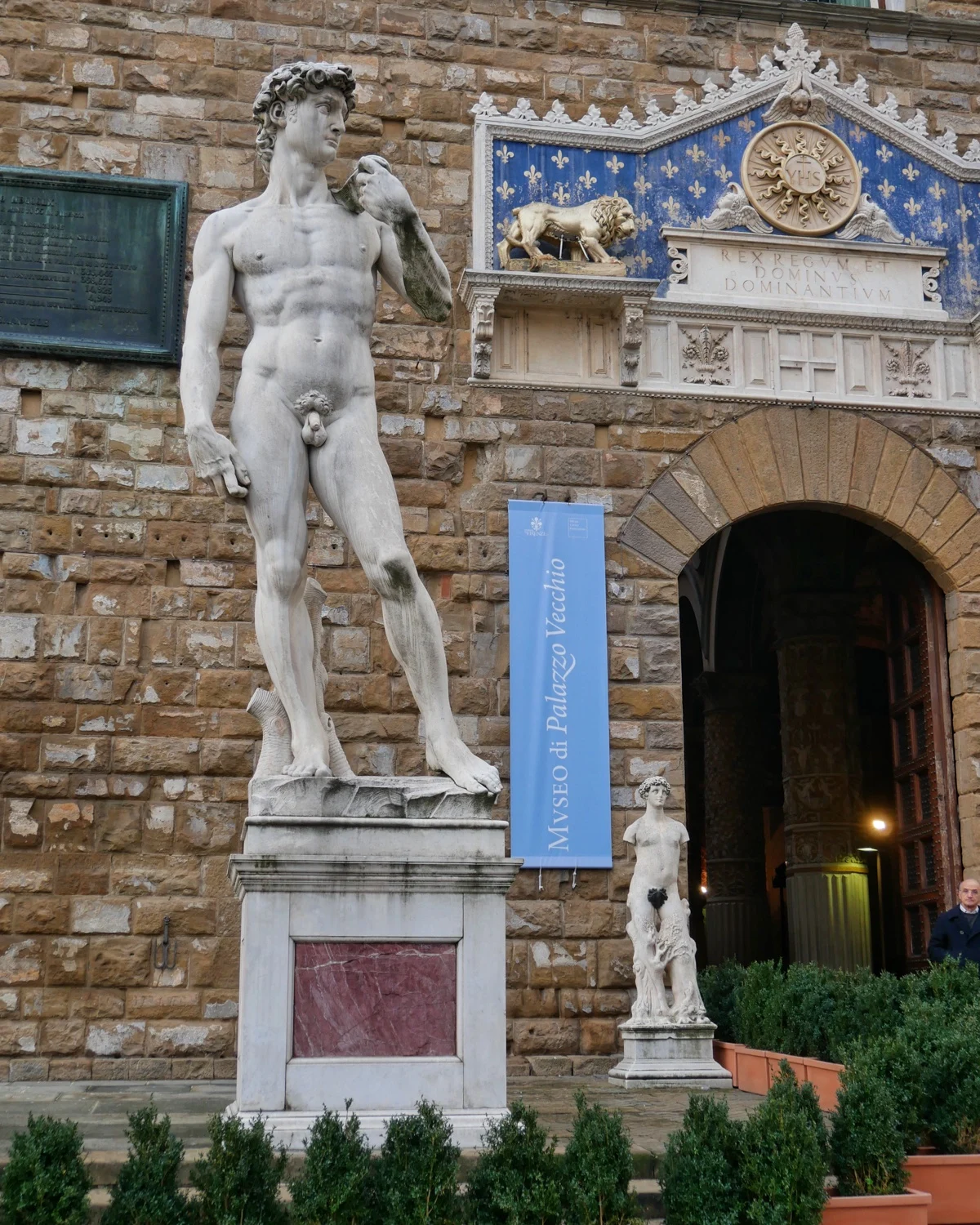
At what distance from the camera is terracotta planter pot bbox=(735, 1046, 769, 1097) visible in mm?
8812

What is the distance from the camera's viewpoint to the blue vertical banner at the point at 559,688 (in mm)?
10570

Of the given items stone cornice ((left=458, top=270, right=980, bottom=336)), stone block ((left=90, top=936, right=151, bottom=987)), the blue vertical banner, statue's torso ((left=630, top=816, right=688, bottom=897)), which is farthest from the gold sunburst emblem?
stone block ((left=90, top=936, right=151, bottom=987))

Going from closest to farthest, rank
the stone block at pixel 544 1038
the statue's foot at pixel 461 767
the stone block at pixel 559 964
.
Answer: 1. the statue's foot at pixel 461 767
2. the stone block at pixel 544 1038
3. the stone block at pixel 559 964

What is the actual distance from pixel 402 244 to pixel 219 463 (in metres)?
1.35

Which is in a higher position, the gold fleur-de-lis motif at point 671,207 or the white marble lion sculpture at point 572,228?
the gold fleur-de-lis motif at point 671,207

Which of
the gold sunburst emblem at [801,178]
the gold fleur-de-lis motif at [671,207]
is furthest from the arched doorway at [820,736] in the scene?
the gold fleur-de-lis motif at [671,207]

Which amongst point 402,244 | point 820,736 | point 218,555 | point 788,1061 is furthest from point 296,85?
point 820,736

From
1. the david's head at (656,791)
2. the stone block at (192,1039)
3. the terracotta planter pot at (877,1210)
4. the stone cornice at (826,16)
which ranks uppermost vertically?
the stone cornice at (826,16)

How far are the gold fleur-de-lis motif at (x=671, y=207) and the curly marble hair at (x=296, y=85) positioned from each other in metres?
4.95

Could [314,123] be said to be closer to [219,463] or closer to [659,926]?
[219,463]

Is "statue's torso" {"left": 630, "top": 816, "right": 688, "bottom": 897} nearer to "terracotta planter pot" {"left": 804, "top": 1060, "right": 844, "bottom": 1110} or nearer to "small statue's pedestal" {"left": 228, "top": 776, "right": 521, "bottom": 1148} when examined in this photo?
"terracotta planter pot" {"left": 804, "top": 1060, "right": 844, "bottom": 1110}

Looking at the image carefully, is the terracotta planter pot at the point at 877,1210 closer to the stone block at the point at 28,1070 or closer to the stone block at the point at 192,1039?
the stone block at the point at 192,1039

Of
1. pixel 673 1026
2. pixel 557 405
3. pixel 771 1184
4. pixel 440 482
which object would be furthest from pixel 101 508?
pixel 771 1184

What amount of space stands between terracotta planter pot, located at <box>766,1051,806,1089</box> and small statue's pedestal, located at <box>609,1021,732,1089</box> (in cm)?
69
